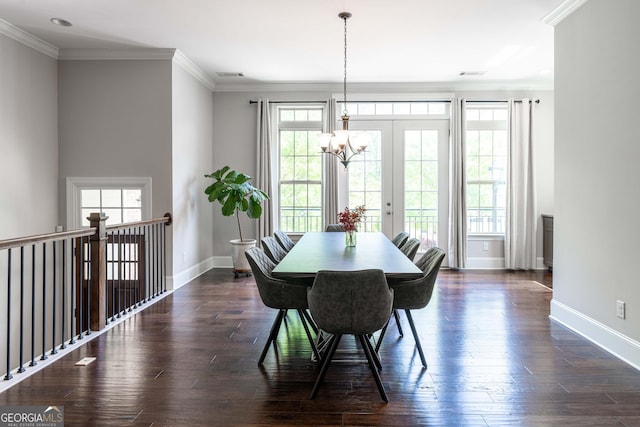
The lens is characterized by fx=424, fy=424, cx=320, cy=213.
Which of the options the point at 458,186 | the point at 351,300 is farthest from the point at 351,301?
the point at 458,186

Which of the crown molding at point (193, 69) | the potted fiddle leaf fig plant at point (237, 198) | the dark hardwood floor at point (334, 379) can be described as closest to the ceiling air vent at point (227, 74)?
the crown molding at point (193, 69)

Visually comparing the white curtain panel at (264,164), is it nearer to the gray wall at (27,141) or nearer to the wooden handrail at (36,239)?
the gray wall at (27,141)

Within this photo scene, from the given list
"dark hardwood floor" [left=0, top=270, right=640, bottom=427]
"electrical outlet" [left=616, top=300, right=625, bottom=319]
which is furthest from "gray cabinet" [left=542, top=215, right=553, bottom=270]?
"electrical outlet" [left=616, top=300, right=625, bottom=319]

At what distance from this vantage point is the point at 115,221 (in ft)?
18.0

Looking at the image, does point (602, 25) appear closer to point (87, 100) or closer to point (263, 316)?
point (263, 316)

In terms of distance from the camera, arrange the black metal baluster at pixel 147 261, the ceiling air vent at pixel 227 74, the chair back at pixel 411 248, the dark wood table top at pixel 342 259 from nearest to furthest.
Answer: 1. the dark wood table top at pixel 342 259
2. the chair back at pixel 411 248
3. the black metal baluster at pixel 147 261
4. the ceiling air vent at pixel 227 74

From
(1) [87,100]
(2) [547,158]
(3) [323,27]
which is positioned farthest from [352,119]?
(1) [87,100]

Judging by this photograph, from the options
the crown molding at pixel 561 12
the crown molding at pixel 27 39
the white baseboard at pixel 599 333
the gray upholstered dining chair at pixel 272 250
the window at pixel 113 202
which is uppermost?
the crown molding at pixel 27 39

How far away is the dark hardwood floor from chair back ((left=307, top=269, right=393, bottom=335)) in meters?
0.47

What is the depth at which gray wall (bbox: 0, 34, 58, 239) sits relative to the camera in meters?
4.57

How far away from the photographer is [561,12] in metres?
3.93

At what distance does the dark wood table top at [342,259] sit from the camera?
8.56 ft

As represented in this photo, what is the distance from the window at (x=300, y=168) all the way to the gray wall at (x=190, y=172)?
1.22 meters

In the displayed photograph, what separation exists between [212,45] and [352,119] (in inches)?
105
